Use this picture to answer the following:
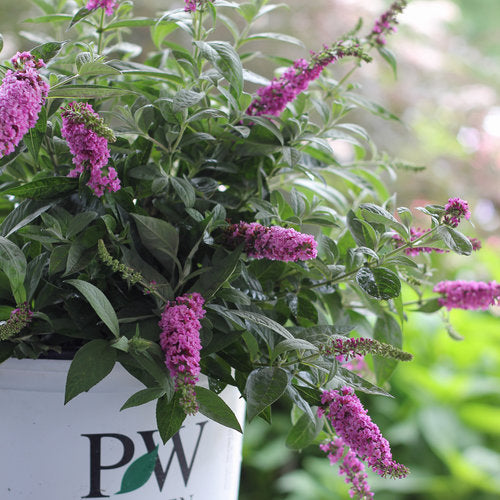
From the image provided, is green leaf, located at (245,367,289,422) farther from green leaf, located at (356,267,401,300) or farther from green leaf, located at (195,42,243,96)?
green leaf, located at (195,42,243,96)

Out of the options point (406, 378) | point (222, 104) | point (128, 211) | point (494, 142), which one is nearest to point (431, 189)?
point (494, 142)

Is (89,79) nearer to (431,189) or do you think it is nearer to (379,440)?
(379,440)

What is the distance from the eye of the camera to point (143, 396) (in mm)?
436

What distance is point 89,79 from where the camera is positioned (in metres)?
0.61

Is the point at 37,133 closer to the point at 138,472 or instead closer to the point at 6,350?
the point at 6,350

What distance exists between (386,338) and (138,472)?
0.91 ft

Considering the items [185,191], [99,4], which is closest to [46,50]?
[99,4]

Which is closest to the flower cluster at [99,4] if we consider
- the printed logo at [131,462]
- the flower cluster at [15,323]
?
the flower cluster at [15,323]

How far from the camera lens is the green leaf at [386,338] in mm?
613

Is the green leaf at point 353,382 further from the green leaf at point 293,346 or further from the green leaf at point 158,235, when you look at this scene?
the green leaf at point 158,235

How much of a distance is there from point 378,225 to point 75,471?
337 mm

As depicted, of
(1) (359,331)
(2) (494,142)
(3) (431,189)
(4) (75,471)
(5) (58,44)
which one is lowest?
(4) (75,471)

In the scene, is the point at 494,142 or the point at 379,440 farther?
the point at 494,142

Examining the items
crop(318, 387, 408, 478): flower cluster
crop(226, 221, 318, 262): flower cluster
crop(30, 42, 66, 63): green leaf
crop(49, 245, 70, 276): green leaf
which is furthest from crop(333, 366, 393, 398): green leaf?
crop(30, 42, 66, 63): green leaf
